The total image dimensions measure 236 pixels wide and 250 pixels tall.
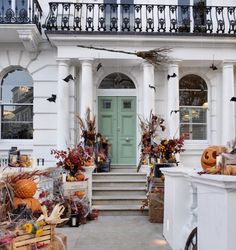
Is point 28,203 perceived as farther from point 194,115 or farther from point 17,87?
point 194,115

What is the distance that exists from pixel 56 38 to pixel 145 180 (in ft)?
15.8

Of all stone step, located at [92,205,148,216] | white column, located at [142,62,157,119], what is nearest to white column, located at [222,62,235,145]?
white column, located at [142,62,157,119]

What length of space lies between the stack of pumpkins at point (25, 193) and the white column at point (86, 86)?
7569mm

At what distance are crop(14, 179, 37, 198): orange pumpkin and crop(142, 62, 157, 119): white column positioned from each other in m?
7.96

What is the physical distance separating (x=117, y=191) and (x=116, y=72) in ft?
14.3

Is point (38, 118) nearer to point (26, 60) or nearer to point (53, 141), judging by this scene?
point (53, 141)

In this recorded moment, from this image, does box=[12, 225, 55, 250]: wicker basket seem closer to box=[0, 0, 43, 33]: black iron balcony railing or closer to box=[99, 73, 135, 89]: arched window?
box=[0, 0, 43, 33]: black iron balcony railing

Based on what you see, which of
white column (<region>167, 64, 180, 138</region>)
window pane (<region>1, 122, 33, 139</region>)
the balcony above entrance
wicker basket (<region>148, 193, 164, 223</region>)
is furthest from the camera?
window pane (<region>1, 122, 33, 139</region>)

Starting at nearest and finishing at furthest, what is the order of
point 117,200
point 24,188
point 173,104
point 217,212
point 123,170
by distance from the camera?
point 217,212 → point 24,188 → point 117,200 → point 173,104 → point 123,170

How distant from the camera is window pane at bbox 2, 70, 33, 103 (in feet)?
40.1

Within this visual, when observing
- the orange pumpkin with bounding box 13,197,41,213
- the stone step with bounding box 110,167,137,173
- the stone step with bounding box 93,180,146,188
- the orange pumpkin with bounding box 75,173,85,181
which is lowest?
the stone step with bounding box 93,180,146,188

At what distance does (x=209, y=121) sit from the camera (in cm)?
1238

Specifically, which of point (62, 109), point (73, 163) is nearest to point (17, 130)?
point (62, 109)

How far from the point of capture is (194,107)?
12.5m
